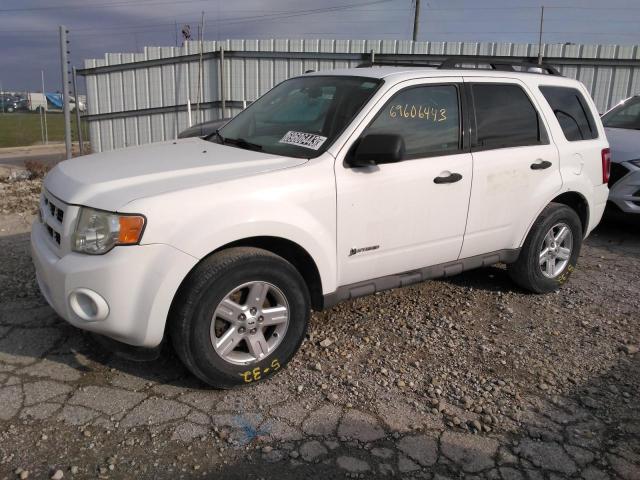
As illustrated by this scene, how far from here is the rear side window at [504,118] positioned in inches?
168

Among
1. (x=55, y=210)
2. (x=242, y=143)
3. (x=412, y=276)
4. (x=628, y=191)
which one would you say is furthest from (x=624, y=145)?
(x=55, y=210)

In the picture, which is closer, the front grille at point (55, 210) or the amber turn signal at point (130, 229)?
the amber turn signal at point (130, 229)

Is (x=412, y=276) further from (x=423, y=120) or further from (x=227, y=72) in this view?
(x=227, y=72)

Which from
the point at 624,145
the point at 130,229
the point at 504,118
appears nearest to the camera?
the point at 130,229

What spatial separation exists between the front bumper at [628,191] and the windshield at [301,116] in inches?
172

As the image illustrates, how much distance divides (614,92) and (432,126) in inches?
390

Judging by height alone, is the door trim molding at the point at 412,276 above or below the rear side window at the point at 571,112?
below

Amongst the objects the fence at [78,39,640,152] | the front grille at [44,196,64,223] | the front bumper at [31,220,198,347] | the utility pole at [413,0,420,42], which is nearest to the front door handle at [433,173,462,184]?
the front bumper at [31,220,198,347]

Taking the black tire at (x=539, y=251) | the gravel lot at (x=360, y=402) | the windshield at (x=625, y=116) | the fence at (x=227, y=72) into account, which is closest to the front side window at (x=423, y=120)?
the black tire at (x=539, y=251)

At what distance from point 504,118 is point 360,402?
2488mm

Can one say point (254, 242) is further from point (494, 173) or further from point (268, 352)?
point (494, 173)

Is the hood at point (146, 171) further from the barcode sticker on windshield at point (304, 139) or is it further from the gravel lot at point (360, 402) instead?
the gravel lot at point (360, 402)

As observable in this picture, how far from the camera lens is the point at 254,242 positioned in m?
3.35

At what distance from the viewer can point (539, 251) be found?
189 inches
